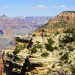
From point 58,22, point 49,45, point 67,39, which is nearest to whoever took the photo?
point 49,45

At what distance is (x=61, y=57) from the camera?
4078 centimetres

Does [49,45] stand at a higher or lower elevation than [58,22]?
higher

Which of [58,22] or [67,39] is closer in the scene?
[67,39]

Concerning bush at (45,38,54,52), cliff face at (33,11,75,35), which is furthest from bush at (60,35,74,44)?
cliff face at (33,11,75,35)

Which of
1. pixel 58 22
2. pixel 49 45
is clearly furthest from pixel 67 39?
pixel 58 22

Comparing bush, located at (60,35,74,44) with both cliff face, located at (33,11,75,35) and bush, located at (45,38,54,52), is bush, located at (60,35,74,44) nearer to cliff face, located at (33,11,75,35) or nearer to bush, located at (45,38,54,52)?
bush, located at (45,38,54,52)

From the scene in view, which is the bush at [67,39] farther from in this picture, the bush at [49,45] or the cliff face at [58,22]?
the cliff face at [58,22]

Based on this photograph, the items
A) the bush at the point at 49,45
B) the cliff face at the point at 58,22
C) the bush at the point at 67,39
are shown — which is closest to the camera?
the bush at the point at 49,45

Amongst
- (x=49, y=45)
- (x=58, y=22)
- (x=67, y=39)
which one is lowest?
(x=58, y=22)

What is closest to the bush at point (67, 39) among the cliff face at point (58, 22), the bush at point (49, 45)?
the bush at point (49, 45)

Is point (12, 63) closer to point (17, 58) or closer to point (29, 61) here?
point (17, 58)

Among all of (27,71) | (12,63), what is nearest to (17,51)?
(12,63)

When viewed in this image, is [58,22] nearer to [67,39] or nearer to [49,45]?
[67,39]

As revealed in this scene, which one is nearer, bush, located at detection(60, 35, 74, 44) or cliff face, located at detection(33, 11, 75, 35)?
bush, located at detection(60, 35, 74, 44)
